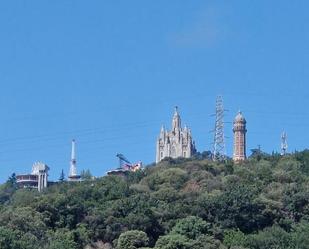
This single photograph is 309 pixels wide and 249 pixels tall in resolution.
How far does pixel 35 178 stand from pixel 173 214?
63.6 m

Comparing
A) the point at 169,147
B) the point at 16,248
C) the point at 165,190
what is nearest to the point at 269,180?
the point at 165,190

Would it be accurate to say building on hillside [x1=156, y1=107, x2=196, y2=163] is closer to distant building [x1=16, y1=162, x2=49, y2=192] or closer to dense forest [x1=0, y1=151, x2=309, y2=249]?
distant building [x1=16, y1=162, x2=49, y2=192]

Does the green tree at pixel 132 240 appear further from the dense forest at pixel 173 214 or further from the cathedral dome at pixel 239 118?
the cathedral dome at pixel 239 118

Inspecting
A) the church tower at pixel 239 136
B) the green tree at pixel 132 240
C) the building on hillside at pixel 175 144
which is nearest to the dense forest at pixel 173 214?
the green tree at pixel 132 240

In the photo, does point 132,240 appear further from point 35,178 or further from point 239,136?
point 35,178

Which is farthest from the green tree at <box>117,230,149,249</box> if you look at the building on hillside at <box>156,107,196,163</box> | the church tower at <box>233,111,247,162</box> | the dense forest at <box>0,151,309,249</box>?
the building on hillside at <box>156,107,196,163</box>

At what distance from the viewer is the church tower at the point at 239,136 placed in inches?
4518

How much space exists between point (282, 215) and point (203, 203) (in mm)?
5536

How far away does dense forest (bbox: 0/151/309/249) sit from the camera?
187 ft

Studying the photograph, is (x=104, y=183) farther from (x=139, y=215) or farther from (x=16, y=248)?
(x=16, y=248)

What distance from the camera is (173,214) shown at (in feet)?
207

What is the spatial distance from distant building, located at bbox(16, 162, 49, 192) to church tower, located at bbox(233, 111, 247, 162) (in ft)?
78.4

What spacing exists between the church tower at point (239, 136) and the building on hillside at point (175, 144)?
Result: 913 centimetres

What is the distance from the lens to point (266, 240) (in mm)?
56156
